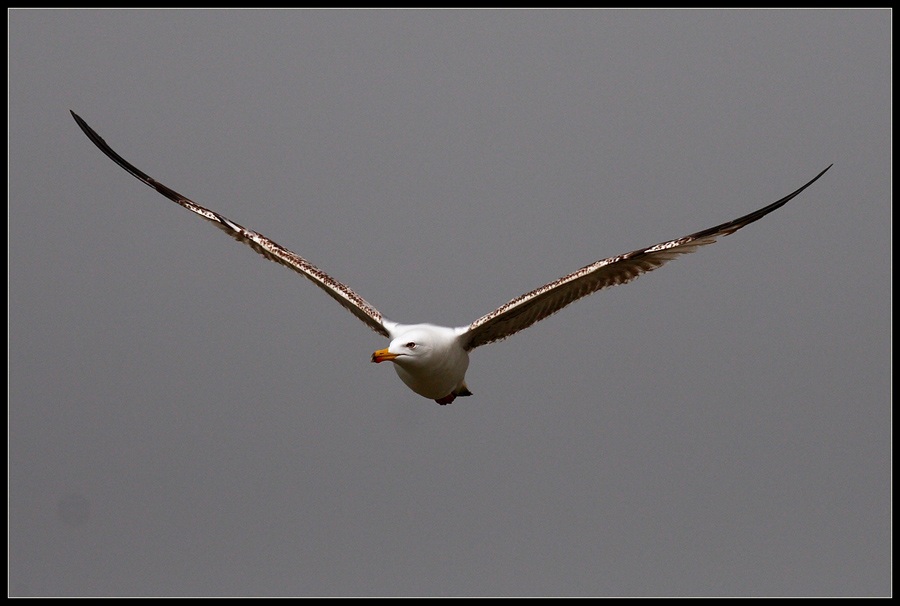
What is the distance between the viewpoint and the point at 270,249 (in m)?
9.60

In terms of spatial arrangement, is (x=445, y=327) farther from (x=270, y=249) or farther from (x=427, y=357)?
(x=270, y=249)

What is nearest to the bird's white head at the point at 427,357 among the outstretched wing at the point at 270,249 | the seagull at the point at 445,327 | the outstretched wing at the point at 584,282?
the seagull at the point at 445,327

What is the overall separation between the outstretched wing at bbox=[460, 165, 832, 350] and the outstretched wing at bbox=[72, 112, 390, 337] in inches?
33.3

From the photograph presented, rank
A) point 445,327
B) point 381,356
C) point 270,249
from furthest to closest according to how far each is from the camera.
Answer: point 270,249 < point 445,327 < point 381,356

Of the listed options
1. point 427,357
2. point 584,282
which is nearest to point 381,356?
point 427,357

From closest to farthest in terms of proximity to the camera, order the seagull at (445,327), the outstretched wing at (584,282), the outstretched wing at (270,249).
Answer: the outstretched wing at (584,282), the seagull at (445,327), the outstretched wing at (270,249)

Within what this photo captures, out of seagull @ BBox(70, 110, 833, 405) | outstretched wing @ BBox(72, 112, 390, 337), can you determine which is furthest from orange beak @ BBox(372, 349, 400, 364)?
outstretched wing @ BBox(72, 112, 390, 337)

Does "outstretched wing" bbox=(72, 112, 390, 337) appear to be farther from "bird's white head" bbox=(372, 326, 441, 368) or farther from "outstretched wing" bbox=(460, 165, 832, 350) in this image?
"outstretched wing" bbox=(460, 165, 832, 350)

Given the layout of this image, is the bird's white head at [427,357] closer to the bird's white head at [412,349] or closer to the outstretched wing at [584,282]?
the bird's white head at [412,349]

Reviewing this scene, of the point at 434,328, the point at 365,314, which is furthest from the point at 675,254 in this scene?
the point at 365,314

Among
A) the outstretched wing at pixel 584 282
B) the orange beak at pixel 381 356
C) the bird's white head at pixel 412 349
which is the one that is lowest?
the orange beak at pixel 381 356

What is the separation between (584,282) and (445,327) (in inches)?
44.4

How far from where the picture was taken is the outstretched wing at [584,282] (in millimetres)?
8164

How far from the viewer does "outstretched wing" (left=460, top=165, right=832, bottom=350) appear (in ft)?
26.8
